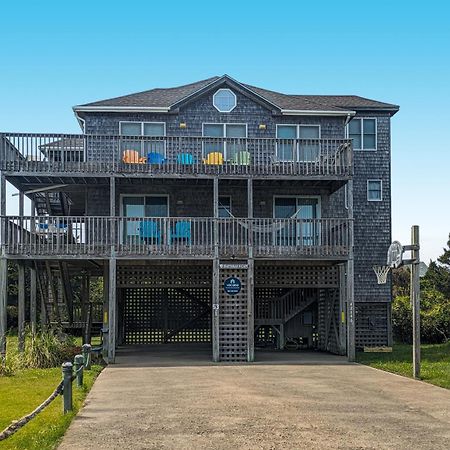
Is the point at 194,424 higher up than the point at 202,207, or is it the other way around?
the point at 202,207

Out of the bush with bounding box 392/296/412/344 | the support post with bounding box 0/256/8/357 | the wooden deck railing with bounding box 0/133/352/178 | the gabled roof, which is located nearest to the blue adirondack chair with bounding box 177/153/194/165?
the wooden deck railing with bounding box 0/133/352/178

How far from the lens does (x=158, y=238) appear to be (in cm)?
2266

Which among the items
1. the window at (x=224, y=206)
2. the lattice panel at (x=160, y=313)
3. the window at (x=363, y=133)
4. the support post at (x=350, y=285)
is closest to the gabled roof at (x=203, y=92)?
the window at (x=363, y=133)

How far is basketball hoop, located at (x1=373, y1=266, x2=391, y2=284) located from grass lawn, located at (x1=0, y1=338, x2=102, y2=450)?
1076 cm

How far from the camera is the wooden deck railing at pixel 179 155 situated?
70.0 feet

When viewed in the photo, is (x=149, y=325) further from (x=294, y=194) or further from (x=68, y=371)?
(x=68, y=371)

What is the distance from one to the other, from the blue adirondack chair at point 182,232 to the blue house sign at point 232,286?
7.49 ft

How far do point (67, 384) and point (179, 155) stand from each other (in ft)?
40.0

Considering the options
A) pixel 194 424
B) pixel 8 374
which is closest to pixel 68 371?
pixel 194 424

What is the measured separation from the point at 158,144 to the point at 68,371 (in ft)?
43.5

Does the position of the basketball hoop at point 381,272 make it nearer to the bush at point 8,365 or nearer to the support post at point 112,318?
the support post at point 112,318

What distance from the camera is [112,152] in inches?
888

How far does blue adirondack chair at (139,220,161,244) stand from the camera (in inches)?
885

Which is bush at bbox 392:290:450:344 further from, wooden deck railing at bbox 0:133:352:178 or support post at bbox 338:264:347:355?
wooden deck railing at bbox 0:133:352:178
